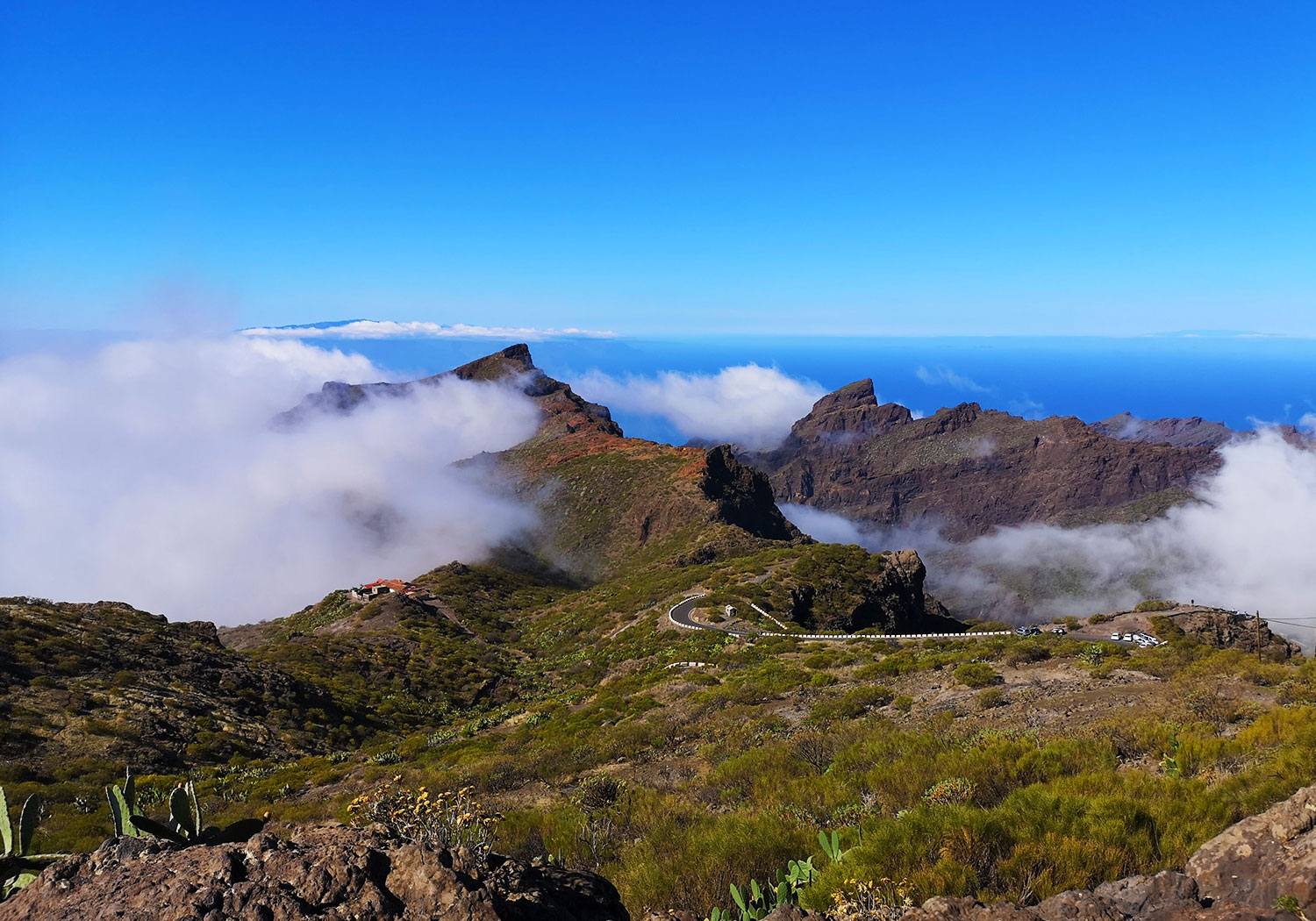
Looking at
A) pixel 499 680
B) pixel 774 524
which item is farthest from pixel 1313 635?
pixel 499 680

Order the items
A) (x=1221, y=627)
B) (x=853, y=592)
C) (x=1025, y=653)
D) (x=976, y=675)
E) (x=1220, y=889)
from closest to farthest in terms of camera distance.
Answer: (x=1220, y=889)
(x=976, y=675)
(x=1025, y=653)
(x=1221, y=627)
(x=853, y=592)

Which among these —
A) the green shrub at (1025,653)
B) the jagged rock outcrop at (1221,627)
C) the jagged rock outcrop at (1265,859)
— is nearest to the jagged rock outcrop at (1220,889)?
the jagged rock outcrop at (1265,859)

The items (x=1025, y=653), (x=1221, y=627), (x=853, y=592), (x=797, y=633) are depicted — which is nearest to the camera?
(x=1025, y=653)

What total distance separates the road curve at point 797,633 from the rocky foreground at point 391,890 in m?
32.0

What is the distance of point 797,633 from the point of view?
43656mm

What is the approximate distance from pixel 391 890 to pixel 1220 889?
6.38 meters

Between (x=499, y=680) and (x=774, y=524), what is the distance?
73.8 meters

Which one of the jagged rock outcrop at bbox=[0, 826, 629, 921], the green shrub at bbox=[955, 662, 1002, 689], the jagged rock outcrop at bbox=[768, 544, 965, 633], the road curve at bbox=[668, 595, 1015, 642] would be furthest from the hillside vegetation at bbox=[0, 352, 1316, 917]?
the jagged rock outcrop at bbox=[0, 826, 629, 921]

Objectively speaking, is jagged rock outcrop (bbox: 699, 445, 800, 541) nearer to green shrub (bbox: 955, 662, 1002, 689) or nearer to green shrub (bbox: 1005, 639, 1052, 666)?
green shrub (bbox: 1005, 639, 1052, 666)

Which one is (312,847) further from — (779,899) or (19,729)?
(19,729)

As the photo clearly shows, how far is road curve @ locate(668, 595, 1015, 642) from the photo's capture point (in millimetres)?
38750

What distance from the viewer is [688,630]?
46.4 metres

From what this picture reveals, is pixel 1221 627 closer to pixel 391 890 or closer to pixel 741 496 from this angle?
pixel 391 890

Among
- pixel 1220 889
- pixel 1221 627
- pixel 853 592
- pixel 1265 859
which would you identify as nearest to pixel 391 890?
pixel 1220 889
